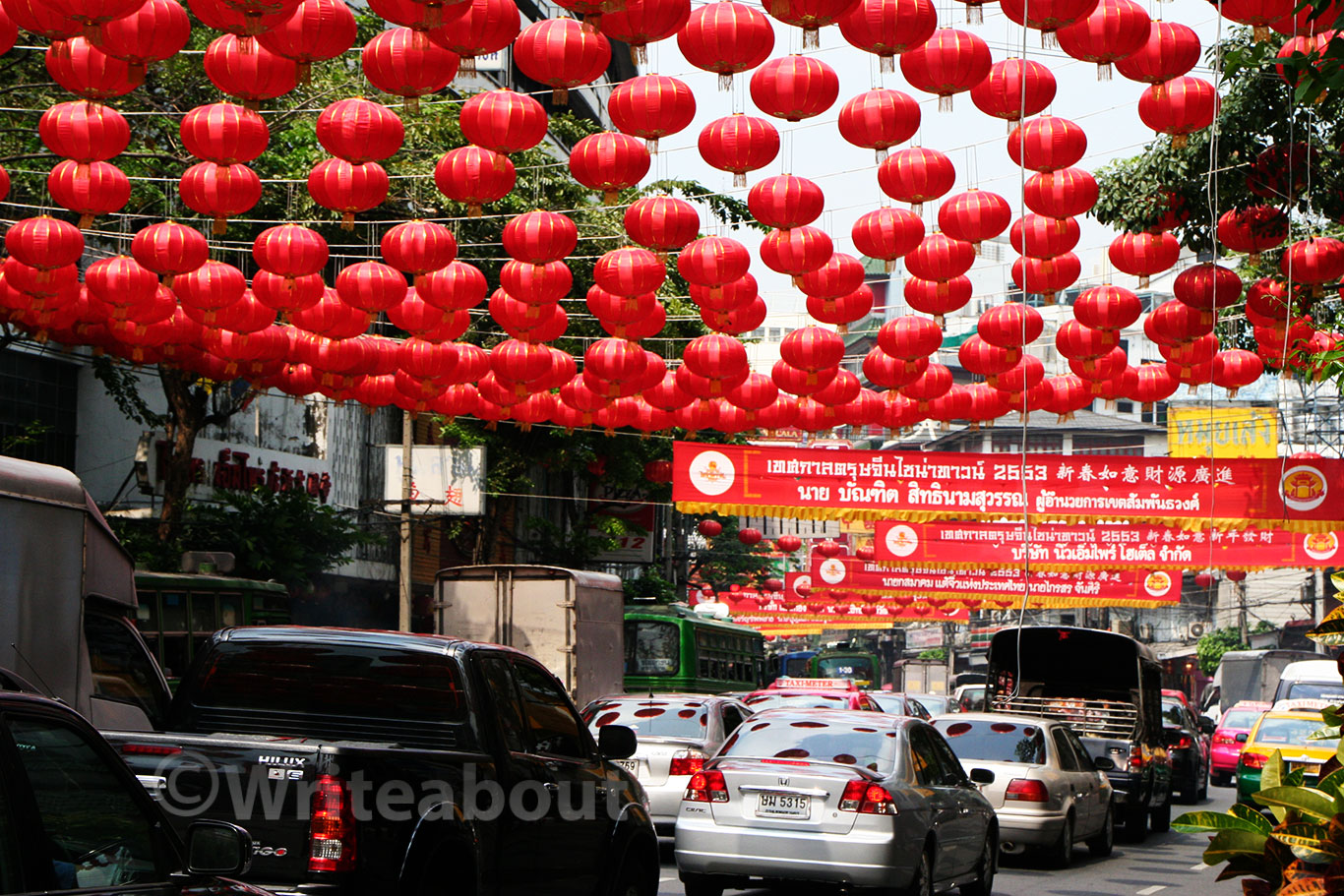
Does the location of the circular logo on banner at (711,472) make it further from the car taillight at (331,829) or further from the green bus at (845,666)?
the green bus at (845,666)

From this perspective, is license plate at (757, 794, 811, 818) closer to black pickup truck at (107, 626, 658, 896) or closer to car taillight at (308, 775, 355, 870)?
black pickup truck at (107, 626, 658, 896)

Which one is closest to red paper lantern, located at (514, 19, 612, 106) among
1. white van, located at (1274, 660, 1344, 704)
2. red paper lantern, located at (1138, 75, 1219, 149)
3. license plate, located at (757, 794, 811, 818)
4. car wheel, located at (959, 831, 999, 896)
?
red paper lantern, located at (1138, 75, 1219, 149)

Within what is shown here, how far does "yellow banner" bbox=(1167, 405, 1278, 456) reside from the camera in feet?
162

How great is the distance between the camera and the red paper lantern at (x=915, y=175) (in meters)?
13.4

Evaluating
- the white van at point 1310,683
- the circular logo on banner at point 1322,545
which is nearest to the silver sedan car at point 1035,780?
the circular logo on banner at point 1322,545

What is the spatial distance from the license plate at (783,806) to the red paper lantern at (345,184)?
6.45m

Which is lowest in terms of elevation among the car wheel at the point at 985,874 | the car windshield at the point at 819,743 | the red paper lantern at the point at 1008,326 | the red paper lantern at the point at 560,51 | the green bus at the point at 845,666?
the green bus at the point at 845,666

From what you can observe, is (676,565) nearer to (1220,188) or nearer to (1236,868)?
(1220,188)

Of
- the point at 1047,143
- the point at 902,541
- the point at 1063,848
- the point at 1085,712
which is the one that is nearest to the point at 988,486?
the point at 1085,712

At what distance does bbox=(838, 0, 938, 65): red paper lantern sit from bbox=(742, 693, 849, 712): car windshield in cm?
1178

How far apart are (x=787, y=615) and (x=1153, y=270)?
42262mm

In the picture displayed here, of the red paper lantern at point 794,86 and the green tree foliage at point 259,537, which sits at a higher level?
the red paper lantern at point 794,86

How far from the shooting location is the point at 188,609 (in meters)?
20.6

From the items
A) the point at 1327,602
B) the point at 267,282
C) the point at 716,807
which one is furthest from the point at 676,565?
the point at 716,807
